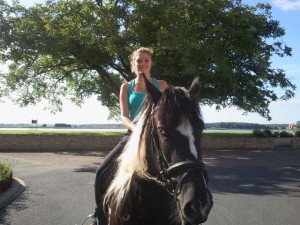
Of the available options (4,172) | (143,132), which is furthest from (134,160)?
(4,172)

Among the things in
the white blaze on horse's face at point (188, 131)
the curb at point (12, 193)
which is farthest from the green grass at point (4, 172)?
the white blaze on horse's face at point (188, 131)

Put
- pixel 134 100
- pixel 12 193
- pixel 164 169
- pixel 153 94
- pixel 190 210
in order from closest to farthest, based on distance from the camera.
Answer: pixel 190 210
pixel 164 169
pixel 153 94
pixel 134 100
pixel 12 193

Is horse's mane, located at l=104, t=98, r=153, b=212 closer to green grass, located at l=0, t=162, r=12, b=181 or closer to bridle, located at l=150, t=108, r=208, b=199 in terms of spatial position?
bridle, located at l=150, t=108, r=208, b=199

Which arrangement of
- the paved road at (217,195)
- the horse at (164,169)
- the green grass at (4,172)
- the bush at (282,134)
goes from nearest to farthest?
the horse at (164,169) → the paved road at (217,195) → the green grass at (4,172) → the bush at (282,134)

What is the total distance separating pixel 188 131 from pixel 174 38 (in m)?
17.2

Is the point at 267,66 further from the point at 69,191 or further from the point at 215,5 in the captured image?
the point at 69,191

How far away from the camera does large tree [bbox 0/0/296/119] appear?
66.4 feet

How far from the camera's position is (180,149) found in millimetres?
2420

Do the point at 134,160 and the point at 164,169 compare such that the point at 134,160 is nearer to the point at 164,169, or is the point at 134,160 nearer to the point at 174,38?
the point at 164,169

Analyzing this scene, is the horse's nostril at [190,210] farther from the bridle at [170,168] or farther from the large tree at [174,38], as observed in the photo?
the large tree at [174,38]

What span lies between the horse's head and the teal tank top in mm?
710

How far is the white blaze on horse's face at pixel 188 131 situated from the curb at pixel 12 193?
23.9ft

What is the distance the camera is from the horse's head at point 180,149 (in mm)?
2201

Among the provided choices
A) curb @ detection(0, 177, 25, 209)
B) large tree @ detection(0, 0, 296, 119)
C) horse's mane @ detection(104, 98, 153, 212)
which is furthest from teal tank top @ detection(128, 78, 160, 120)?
large tree @ detection(0, 0, 296, 119)
